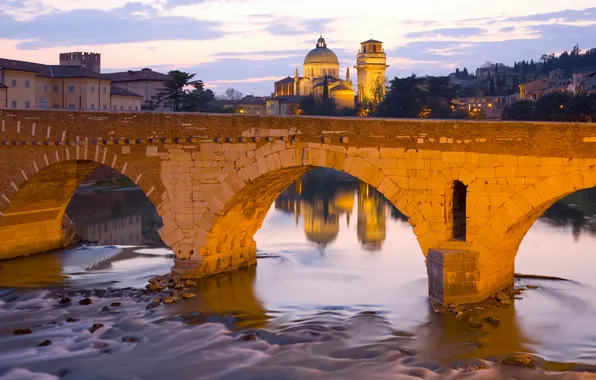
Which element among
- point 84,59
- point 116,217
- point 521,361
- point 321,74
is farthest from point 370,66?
point 521,361

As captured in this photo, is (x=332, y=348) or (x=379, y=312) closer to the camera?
(x=332, y=348)

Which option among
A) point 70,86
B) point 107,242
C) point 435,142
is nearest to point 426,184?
point 435,142

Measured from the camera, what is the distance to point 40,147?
63.2 ft

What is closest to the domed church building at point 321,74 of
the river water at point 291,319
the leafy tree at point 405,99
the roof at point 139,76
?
the roof at point 139,76

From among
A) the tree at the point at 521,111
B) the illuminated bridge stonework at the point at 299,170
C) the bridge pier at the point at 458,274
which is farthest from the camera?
the tree at the point at 521,111

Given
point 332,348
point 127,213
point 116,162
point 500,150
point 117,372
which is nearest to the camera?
point 117,372

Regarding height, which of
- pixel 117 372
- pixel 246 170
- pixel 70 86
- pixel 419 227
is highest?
pixel 70 86

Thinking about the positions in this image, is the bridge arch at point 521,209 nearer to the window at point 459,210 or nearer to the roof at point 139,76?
the window at point 459,210

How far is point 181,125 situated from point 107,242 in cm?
843

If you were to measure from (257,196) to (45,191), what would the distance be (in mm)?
6024

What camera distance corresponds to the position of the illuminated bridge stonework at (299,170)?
1476 centimetres

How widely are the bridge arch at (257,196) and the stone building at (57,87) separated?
92.4 ft

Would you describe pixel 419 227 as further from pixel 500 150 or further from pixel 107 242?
pixel 107 242

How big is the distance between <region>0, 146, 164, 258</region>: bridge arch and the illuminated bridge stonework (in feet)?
0.12
